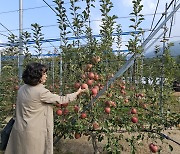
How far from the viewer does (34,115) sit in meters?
2.48

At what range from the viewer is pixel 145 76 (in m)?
4.89

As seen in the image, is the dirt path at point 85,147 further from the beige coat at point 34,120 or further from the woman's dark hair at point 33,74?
the woman's dark hair at point 33,74

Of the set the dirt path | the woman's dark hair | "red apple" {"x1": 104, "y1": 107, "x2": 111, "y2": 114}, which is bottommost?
the dirt path

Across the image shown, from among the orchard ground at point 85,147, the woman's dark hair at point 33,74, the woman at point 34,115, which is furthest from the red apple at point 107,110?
the orchard ground at point 85,147

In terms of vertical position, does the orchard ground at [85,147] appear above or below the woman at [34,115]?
below

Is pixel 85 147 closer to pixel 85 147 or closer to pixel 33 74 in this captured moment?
pixel 85 147

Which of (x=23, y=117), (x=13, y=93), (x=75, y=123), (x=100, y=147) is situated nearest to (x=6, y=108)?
(x=13, y=93)

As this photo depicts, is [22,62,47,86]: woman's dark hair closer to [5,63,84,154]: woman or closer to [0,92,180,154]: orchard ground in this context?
[5,63,84,154]: woman

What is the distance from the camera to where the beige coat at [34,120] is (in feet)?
8.11

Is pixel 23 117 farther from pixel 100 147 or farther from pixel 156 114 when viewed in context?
pixel 100 147

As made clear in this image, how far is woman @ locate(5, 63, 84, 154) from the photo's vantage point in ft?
8.12

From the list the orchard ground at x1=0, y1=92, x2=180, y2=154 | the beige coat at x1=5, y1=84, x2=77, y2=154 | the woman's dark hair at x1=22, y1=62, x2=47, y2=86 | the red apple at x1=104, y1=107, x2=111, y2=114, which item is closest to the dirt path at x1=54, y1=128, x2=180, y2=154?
the orchard ground at x1=0, y1=92, x2=180, y2=154

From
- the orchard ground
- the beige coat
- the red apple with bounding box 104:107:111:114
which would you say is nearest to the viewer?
the beige coat

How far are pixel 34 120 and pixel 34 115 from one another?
4 cm
